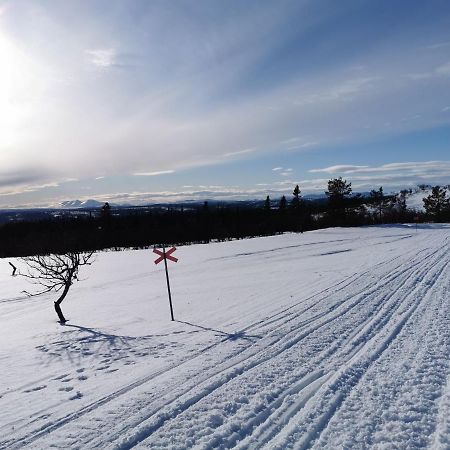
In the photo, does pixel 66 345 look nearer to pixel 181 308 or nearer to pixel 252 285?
pixel 181 308

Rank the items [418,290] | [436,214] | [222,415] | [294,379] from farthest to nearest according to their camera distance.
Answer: [436,214] < [418,290] < [294,379] < [222,415]

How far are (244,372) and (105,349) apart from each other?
12.0ft

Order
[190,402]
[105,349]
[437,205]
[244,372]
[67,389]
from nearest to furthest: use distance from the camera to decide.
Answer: [190,402] < [67,389] < [244,372] < [105,349] < [437,205]

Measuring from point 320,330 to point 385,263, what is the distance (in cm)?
1108

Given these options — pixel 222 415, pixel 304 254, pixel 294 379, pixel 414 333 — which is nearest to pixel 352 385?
pixel 294 379

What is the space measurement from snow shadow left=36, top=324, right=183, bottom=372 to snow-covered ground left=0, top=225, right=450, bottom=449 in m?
0.05

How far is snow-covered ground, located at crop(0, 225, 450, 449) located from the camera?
15.4 feet

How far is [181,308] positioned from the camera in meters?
12.5

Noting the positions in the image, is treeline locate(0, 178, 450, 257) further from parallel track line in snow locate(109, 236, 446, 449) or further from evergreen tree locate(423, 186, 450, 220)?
parallel track line in snow locate(109, 236, 446, 449)

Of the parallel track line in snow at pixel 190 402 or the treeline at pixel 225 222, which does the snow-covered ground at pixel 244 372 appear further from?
the treeline at pixel 225 222

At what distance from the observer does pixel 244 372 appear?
253 inches

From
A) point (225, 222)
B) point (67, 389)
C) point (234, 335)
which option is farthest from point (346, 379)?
point (225, 222)

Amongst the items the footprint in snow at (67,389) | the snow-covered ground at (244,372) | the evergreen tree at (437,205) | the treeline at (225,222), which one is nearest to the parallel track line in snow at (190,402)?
the snow-covered ground at (244,372)

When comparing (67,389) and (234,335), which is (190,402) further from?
(234,335)
